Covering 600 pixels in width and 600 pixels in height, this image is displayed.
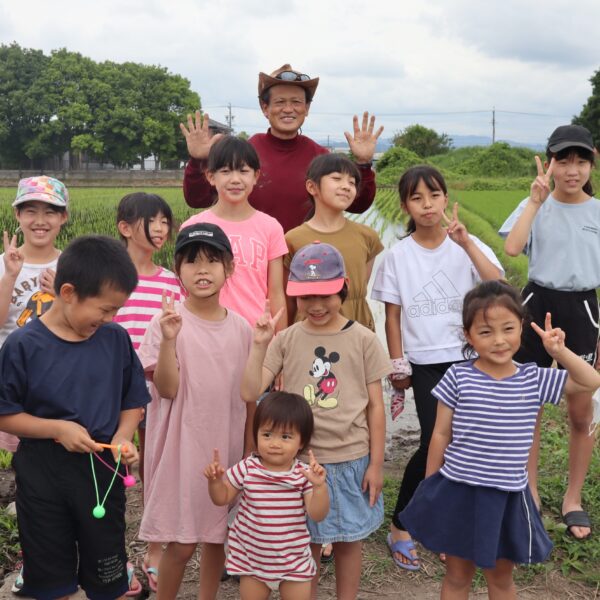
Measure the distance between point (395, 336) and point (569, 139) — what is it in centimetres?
135

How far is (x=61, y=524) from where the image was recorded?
7.56ft

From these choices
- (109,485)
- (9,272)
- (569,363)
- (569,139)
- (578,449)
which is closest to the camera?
(109,485)

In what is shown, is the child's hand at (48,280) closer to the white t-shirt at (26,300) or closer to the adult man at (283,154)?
the white t-shirt at (26,300)

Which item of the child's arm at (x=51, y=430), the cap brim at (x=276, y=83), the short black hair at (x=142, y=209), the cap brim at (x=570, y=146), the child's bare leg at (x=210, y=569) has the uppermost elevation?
the cap brim at (x=276, y=83)

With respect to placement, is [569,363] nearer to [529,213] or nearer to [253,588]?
[529,213]

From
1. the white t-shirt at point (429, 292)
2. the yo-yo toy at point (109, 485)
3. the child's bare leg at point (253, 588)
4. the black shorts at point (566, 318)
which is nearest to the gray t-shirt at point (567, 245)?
the black shorts at point (566, 318)

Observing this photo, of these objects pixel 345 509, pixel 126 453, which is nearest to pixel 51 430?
pixel 126 453

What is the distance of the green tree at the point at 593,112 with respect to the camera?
119 feet

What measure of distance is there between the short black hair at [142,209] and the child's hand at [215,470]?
4.31ft

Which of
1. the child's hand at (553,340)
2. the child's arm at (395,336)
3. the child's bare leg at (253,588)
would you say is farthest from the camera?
the child's arm at (395,336)

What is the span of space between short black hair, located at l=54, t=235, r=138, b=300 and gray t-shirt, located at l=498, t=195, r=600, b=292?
2.12m

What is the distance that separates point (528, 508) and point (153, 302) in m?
1.84

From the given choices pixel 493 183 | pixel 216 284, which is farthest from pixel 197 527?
pixel 493 183

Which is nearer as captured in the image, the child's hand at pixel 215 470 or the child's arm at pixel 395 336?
the child's hand at pixel 215 470
